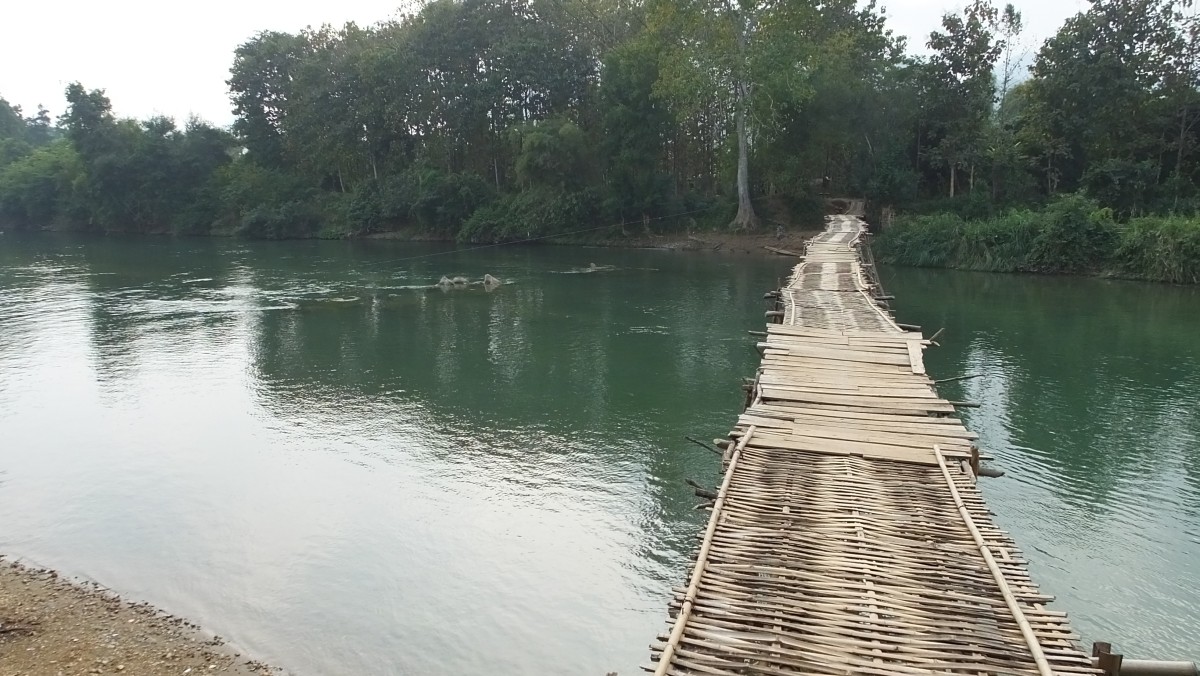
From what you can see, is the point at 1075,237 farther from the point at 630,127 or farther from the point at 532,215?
the point at 532,215

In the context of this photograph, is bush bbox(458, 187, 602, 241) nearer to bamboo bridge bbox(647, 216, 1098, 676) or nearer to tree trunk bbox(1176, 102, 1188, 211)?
tree trunk bbox(1176, 102, 1188, 211)

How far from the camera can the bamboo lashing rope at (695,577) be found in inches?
149

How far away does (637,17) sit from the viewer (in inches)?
1437

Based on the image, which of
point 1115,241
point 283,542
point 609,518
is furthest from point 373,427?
point 1115,241

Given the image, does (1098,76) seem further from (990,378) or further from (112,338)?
(112,338)

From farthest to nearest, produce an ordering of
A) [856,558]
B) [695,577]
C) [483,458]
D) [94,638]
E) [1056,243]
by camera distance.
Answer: [1056,243] → [483,458] → [94,638] → [856,558] → [695,577]

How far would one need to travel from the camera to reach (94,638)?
6.46 meters

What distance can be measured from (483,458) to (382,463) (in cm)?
130

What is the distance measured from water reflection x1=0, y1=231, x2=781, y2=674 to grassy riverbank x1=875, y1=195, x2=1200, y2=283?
848 centimetres

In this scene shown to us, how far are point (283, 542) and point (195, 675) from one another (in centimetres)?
248

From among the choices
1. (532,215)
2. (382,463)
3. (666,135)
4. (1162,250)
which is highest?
(666,135)

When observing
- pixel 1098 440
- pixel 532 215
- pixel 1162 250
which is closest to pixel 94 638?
pixel 1098 440

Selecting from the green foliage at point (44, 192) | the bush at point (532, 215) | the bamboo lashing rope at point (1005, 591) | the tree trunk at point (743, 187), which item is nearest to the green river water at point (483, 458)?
the bamboo lashing rope at point (1005, 591)

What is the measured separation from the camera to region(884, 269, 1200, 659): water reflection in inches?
290
